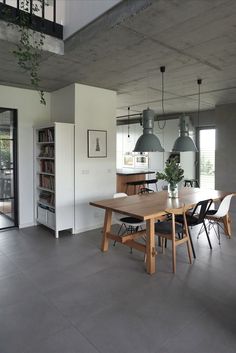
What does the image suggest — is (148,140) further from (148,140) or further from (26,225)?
(26,225)

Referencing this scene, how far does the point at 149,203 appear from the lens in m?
3.82

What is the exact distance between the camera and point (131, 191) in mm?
6949

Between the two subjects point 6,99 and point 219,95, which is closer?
point 6,99

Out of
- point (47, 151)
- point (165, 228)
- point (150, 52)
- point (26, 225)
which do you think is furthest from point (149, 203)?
point (26, 225)

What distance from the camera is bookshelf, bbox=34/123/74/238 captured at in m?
4.59

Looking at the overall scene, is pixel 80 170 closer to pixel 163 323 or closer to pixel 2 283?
pixel 2 283

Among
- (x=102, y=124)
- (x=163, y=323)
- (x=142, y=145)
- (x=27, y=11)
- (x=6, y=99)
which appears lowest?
(x=163, y=323)

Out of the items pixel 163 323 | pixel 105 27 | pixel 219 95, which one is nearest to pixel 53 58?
pixel 105 27

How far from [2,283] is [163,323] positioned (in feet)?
6.09

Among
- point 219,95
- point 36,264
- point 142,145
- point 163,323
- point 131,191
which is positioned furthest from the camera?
point 131,191

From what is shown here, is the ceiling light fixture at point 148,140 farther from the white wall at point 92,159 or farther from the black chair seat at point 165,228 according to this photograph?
the white wall at point 92,159

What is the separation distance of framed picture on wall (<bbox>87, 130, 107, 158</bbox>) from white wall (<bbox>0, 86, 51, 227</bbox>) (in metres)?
Answer: 1.16

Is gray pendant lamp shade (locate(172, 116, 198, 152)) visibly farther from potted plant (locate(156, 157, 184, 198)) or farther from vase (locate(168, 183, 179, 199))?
vase (locate(168, 183, 179, 199))

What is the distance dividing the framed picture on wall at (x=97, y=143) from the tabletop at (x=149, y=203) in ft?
4.07
